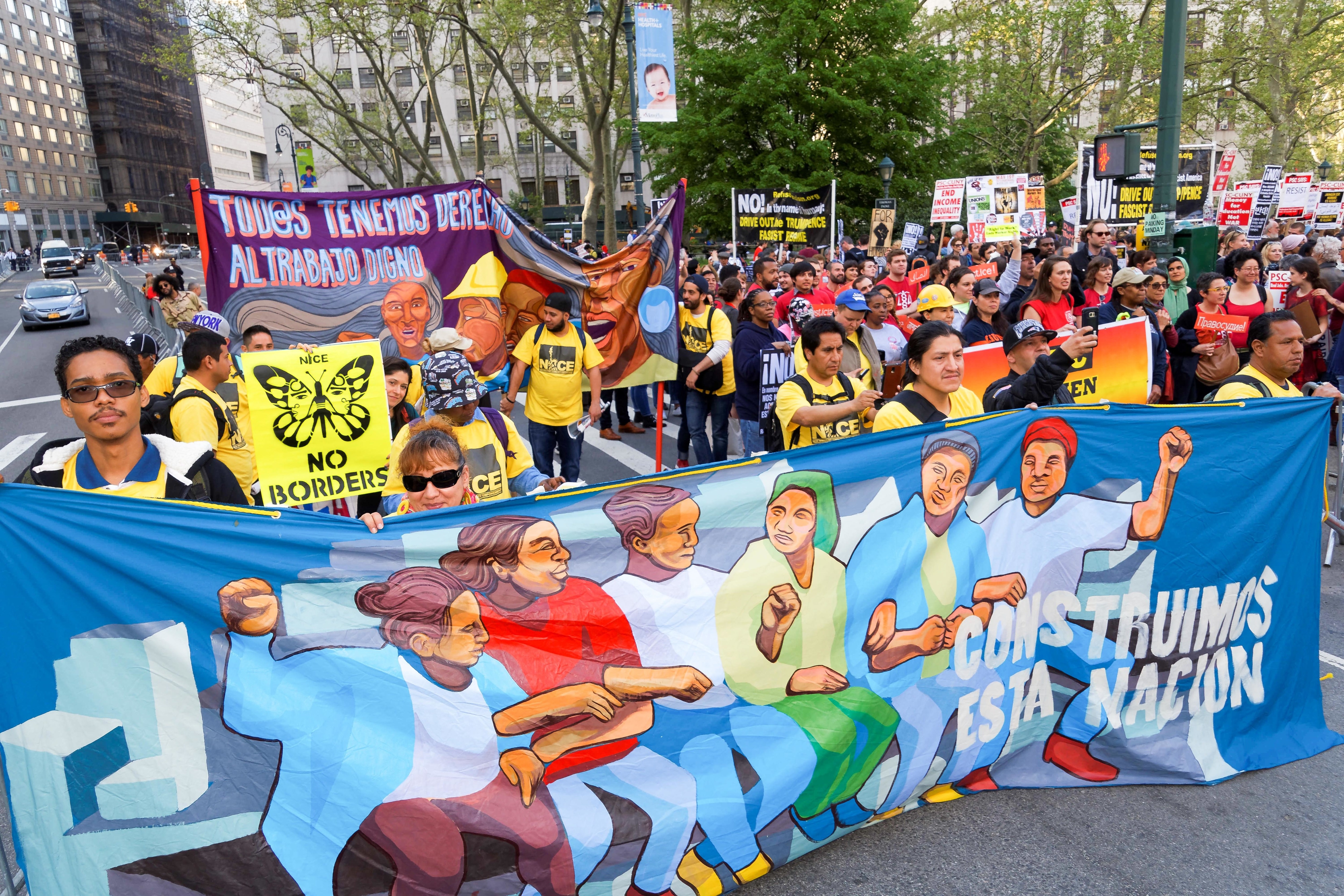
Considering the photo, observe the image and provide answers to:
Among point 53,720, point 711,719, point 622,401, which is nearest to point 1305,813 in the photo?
point 711,719

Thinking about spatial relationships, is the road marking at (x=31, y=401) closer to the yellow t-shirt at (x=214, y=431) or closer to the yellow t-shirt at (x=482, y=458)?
the yellow t-shirt at (x=214, y=431)

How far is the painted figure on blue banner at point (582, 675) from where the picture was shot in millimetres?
2871

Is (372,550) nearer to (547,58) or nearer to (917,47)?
(917,47)

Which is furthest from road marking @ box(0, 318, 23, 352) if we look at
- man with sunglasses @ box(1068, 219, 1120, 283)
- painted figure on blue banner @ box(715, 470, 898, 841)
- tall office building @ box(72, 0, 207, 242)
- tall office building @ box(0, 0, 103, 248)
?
tall office building @ box(72, 0, 207, 242)

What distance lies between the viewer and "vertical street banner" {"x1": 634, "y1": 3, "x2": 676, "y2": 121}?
55.7ft

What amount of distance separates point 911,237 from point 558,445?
37.6ft

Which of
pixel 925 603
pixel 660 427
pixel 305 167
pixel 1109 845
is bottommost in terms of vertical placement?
pixel 1109 845

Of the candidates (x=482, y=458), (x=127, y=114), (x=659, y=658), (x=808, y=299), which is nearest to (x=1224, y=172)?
(x=808, y=299)

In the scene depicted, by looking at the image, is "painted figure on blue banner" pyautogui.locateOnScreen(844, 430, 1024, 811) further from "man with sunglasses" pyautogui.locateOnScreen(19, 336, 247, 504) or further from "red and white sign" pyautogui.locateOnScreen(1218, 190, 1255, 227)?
"red and white sign" pyautogui.locateOnScreen(1218, 190, 1255, 227)

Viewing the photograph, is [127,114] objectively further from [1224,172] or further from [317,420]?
[317,420]

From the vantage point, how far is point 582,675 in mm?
2947

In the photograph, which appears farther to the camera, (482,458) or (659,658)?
(482,458)

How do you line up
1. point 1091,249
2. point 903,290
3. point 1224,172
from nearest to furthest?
→ 1. point 903,290
2. point 1091,249
3. point 1224,172

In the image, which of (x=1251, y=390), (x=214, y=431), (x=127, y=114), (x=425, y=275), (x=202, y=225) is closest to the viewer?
(x=1251, y=390)
